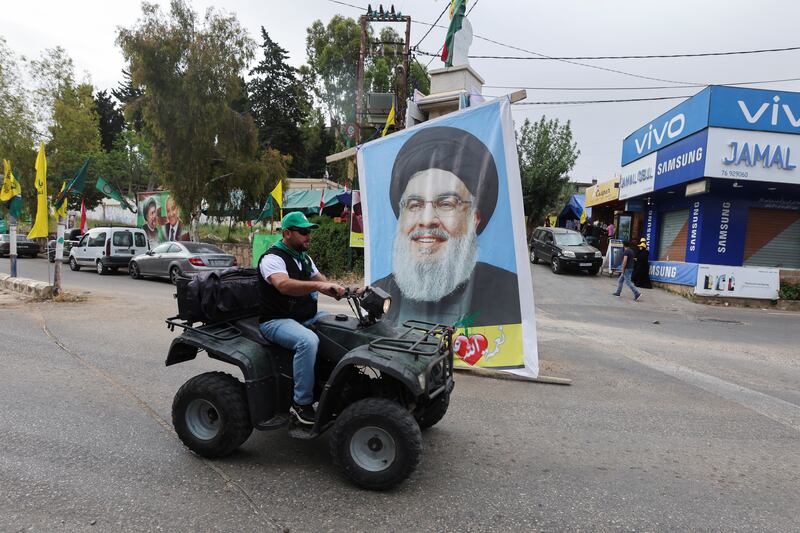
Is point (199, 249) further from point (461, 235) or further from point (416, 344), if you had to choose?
point (416, 344)

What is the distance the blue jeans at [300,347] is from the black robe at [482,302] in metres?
2.80

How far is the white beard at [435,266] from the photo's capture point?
6.29 m

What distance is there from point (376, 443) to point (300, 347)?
0.82 meters

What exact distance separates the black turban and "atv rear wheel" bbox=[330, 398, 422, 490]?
3.47 metres

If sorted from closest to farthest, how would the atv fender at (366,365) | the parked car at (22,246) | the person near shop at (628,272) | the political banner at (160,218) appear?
the atv fender at (366,365), the person near shop at (628,272), the political banner at (160,218), the parked car at (22,246)

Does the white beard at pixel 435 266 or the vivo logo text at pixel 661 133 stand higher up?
the vivo logo text at pixel 661 133

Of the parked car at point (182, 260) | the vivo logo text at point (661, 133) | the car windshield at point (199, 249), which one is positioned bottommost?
the parked car at point (182, 260)

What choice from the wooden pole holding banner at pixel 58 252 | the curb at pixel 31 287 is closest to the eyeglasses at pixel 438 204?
the wooden pole holding banner at pixel 58 252

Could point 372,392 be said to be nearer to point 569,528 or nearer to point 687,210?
point 569,528

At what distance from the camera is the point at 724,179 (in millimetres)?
15266

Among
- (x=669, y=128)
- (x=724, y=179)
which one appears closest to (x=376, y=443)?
(x=724, y=179)

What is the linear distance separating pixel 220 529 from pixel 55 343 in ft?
19.6

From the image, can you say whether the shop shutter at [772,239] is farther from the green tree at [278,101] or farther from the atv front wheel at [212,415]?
the green tree at [278,101]

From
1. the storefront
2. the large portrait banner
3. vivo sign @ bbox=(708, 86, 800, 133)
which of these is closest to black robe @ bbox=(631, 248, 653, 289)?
the storefront
